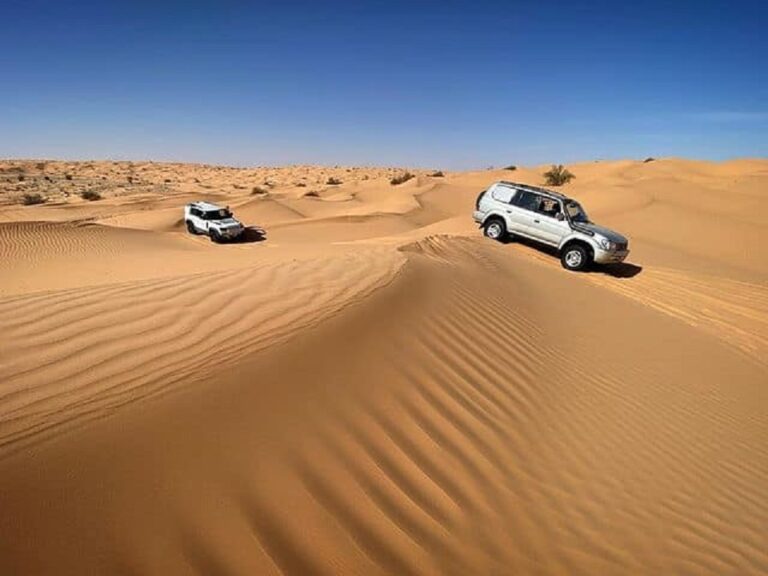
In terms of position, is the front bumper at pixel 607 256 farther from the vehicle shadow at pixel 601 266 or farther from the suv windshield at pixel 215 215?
the suv windshield at pixel 215 215

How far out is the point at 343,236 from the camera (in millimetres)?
19641

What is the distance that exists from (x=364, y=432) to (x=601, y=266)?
11052mm

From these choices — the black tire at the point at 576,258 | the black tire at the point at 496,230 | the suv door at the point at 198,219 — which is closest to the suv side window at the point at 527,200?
the black tire at the point at 496,230

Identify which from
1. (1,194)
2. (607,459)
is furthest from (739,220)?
(1,194)

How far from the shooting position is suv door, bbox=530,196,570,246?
11.9m

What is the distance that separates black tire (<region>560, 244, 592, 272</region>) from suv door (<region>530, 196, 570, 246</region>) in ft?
1.23

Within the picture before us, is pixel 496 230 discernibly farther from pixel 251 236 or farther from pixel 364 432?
pixel 364 432

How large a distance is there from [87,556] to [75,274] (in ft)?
37.1

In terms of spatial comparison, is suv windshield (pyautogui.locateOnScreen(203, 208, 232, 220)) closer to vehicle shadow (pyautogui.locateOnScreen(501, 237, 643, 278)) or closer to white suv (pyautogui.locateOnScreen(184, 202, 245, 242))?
white suv (pyautogui.locateOnScreen(184, 202, 245, 242))

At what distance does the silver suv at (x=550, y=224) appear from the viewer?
11.4 metres

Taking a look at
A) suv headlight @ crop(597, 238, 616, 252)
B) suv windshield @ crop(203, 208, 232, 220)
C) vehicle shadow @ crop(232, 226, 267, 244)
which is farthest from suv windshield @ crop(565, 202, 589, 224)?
suv windshield @ crop(203, 208, 232, 220)

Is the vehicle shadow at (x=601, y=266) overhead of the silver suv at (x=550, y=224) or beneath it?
Result: beneath

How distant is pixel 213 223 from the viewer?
695 inches

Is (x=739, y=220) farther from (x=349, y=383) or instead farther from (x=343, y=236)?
(x=349, y=383)
